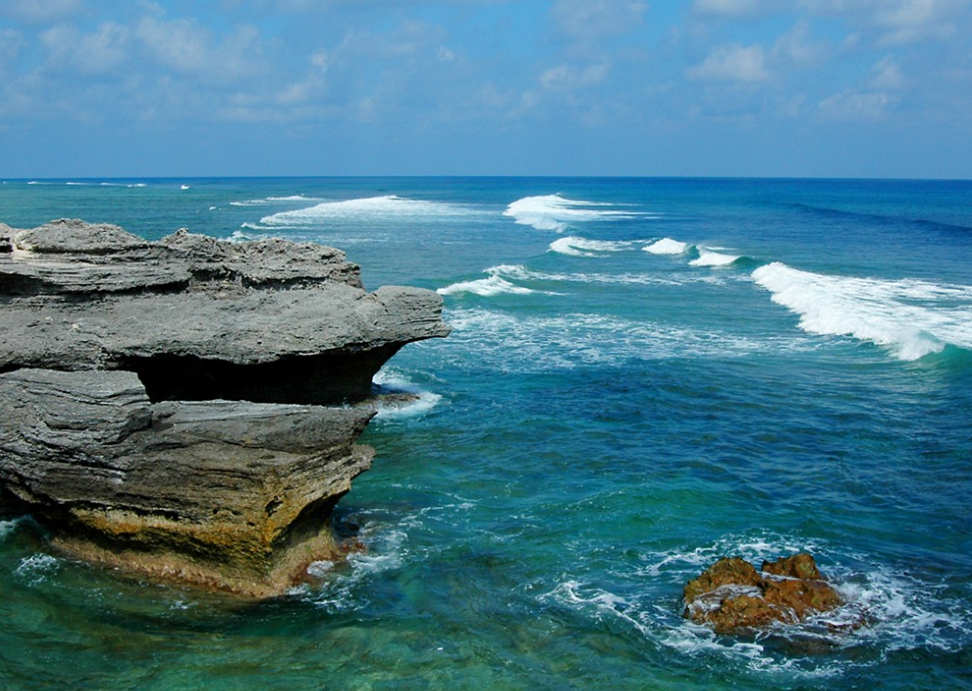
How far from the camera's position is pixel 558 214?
8844cm

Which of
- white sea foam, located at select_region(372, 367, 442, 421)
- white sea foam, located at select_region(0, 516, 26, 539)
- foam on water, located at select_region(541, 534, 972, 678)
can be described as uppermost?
white sea foam, located at select_region(372, 367, 442, 421)

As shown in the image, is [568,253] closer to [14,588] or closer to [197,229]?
[197,229]

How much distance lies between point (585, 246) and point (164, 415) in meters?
44.5

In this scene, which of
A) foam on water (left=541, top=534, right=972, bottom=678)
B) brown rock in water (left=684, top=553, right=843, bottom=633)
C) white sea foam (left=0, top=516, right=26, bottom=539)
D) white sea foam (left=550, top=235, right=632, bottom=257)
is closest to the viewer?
foam on water (left=541, top=534, right=972, bottom=678)

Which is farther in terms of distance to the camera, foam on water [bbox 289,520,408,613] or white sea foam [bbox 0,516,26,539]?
white sea foam [bbox 0,516,26,539]

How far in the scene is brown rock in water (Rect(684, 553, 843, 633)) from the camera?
1148 cm

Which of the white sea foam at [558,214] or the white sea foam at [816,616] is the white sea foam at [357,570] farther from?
the white sea foam at [558,214]

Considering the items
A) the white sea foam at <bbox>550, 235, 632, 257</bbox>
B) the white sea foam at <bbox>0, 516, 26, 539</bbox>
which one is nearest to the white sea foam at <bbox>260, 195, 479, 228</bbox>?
the white sea foam at <bbox>550, 235, 632, 257</bbox>

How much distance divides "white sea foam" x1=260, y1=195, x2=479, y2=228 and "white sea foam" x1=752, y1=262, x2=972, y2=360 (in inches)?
1337

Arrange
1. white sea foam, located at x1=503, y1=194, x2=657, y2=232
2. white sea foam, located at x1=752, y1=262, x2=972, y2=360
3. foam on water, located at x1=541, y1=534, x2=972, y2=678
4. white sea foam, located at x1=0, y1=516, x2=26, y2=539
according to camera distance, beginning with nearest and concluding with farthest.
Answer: foam on water, located at x1=541, y1=534, x2=972, y2=678 → white sea foam, located at x1=0, y1=516, x2=26, y2=539 → white sea foam, located at x1=752, y1=262, x2=972, y2=360 → white sea foam, located at x1=503, y1=194, x2=657, y2=232

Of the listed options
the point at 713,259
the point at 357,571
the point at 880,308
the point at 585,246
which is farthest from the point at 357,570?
the point at 585,246

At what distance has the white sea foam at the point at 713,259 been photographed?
4847 centimetres

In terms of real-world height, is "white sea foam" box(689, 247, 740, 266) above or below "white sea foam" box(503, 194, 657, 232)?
below

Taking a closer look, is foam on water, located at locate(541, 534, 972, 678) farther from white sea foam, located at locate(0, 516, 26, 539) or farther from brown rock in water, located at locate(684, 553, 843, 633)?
white sea foam, located at locate(0, 516, 26, 539)
